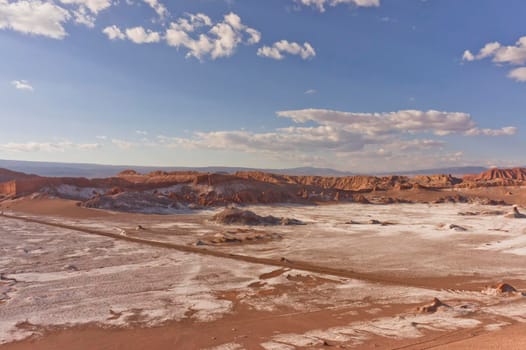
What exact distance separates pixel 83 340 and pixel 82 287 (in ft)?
14.2

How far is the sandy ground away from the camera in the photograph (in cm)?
815

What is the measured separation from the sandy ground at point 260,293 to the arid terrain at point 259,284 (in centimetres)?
6

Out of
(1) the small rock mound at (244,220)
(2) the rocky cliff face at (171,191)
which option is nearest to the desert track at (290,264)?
(1) the small rock mound at (244,220)

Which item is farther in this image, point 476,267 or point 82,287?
point 476,267

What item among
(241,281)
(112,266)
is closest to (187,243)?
(112,266)

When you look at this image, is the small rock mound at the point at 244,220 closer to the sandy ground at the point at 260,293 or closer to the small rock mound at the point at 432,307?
the sandy ground at the point at 260,293

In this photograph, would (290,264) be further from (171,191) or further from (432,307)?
(171,191)

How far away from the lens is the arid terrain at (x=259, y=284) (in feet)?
27.1

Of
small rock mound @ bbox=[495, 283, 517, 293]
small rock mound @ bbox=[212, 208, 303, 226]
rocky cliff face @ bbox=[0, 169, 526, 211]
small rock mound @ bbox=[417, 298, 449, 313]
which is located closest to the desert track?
small rock mound @ bbox=[495, 283, 517, 293]

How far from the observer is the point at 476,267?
619 inches

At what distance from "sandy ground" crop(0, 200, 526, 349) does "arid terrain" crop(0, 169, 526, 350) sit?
0.18 feet

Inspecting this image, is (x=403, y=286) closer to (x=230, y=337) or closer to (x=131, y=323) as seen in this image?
(x=230, y=337)

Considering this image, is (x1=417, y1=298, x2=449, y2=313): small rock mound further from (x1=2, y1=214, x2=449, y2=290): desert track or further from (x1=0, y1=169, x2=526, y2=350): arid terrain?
(x1=2, y1=214, x2=449, y2=290): desert track

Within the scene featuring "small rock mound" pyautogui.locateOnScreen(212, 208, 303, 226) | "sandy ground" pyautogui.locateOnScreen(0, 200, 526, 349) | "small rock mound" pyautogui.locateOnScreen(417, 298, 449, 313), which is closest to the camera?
"sandy ground" pyautogui.locateOnScreen(0, 200, 526, 349)
